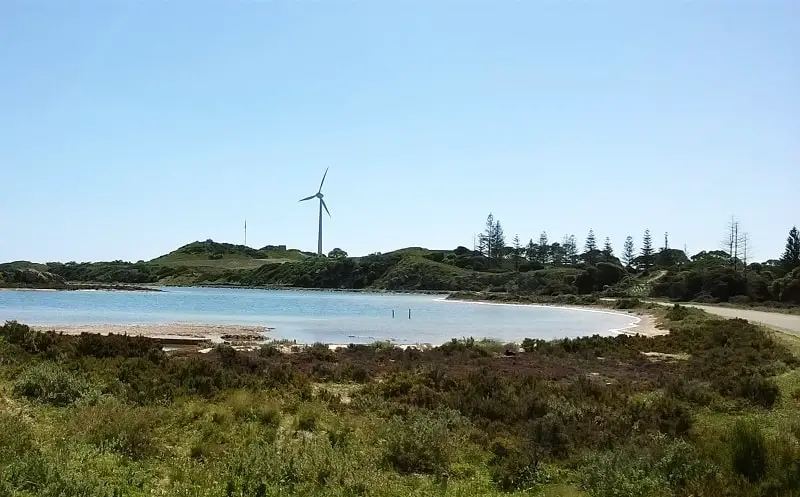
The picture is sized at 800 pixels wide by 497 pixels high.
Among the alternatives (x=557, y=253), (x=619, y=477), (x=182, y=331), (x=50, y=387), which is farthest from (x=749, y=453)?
(x=557, y=253)

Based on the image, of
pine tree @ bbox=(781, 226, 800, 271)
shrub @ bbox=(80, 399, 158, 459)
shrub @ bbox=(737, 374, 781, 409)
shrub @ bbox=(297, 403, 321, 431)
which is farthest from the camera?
pine tree @ bbox=(781, 226, 800, 271)

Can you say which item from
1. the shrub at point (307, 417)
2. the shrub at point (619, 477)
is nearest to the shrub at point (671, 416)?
the shrub at point (619, 477)

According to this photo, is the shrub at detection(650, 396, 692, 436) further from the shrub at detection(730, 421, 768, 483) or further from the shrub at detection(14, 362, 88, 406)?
the shrub at detection(14, 362, 88, 406)

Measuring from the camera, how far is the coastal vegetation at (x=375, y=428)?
29.9 feet

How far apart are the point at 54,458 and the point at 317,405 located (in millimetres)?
6304

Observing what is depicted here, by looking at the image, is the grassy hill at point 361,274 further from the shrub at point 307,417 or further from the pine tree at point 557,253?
the shrub at point 307,417

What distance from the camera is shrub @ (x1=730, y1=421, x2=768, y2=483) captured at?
9.70m

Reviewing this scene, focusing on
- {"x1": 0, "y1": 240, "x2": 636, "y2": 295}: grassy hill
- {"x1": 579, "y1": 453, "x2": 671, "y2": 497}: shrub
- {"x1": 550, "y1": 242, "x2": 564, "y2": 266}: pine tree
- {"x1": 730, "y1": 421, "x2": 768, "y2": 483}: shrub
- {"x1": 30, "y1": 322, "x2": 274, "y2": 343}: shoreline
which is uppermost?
{"x1": 550, "y1": 242, "x2": 564, "y2": 266}: pine tree

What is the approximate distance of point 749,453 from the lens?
1008cm

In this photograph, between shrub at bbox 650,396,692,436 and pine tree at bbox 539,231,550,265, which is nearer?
shrub at bbox 650,396,692,436

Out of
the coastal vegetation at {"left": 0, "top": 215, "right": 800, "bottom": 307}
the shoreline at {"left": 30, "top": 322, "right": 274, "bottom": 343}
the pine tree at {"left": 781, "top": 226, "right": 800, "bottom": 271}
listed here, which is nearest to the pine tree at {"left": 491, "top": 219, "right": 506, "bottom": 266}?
the coastal vegetation at {"left": 0, "top": 215, "right": 800, "bottom": 307}

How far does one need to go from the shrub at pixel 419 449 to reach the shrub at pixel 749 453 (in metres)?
4.21

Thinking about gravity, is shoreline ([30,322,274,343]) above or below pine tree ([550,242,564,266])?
below

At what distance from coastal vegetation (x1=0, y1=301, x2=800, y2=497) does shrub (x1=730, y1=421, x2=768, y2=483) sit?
0.09ft
